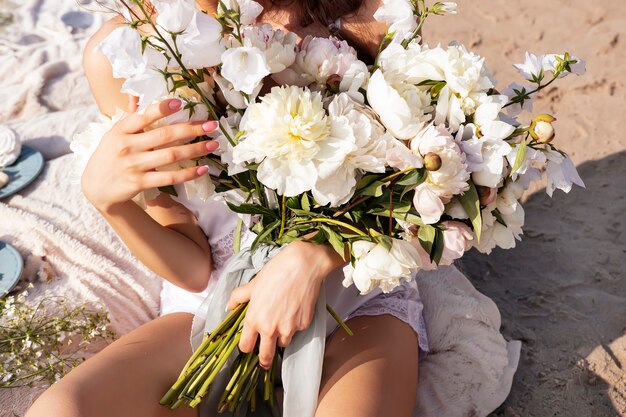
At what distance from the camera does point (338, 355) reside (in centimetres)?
183

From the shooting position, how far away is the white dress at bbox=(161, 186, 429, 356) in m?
1.96

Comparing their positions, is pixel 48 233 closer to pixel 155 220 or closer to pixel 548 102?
pixel 155 220

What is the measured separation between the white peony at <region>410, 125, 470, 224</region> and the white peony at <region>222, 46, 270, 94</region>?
1.07 feet

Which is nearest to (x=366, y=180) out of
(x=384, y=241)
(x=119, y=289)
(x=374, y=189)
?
(x=374, y=189)

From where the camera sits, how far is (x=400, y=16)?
1469 mm

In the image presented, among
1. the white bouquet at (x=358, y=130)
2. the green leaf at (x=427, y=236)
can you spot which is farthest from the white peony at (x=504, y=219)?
the green leaf at (x=427, y=236)

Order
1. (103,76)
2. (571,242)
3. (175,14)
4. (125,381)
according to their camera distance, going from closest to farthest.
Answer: (175,14) → (125,381) → (103,76) → (571,242)

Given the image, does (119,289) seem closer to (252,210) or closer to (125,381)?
(125,381)

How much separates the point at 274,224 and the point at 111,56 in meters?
0.54

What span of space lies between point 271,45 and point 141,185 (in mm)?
430

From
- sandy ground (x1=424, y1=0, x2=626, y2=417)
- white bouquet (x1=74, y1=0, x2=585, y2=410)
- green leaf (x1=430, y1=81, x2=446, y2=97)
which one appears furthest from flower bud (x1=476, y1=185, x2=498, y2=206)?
sandy ground (x1=424, y1=0, x2=626, y2=417)

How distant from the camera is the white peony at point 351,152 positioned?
49.0 inches

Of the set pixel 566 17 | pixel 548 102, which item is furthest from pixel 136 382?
pixel 566 17

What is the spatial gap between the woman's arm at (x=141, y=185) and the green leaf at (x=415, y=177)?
0.40 meters
